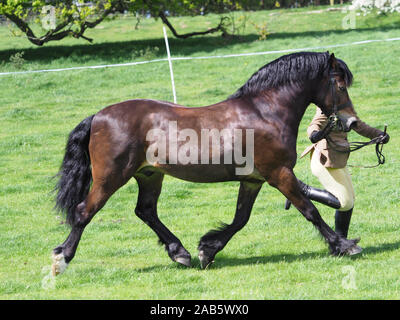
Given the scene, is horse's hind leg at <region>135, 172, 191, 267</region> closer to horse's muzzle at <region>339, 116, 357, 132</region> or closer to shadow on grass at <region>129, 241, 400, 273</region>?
shadow on grass at <region>129, 241, 400, 273</region>

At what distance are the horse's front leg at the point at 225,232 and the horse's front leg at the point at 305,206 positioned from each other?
1.40 ft

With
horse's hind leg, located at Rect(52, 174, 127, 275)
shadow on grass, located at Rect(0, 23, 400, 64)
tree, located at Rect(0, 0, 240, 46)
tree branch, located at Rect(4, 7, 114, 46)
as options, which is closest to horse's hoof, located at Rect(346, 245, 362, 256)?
horse's hind leg, located at Rect(52, 174, 127, 275)

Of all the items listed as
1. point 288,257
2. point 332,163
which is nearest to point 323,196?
point 332,163

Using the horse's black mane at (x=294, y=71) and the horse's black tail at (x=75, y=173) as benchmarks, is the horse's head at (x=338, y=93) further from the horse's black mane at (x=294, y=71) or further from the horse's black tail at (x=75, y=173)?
the horse's black tail at (x=75, y=173)

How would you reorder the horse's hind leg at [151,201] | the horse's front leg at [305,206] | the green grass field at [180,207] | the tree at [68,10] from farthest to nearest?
the tree at [68,10], the horse's hind leg at [151,201], the horse's front leg at [305,206], the green grass field at [180,207]

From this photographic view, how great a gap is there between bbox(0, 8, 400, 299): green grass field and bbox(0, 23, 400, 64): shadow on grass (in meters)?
0.06

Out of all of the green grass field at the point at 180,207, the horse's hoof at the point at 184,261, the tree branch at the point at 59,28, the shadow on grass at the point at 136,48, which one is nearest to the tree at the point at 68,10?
the tree branch at the point at 59,28

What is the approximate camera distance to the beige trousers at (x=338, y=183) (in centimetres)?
634

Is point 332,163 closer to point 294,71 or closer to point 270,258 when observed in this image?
point 294,71

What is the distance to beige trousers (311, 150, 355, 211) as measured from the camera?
250 inches

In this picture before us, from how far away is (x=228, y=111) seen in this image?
237 inches
